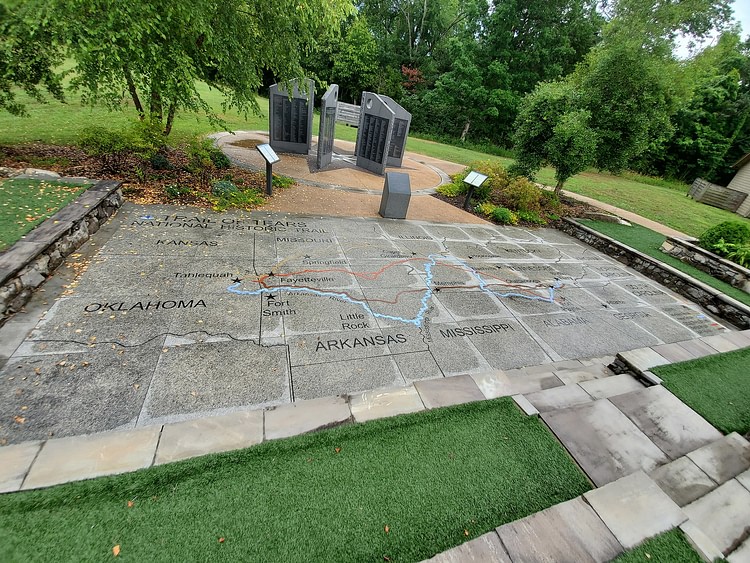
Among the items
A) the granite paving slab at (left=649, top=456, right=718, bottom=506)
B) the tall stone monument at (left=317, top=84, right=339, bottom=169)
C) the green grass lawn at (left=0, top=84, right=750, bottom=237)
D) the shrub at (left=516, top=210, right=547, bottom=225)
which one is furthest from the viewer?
the tall stone monument at (left=317, top=84, right=339, bottom=169)

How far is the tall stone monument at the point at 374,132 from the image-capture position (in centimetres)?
1224

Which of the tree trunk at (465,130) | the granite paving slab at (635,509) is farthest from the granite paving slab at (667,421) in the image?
the tree trunk at (465,130)

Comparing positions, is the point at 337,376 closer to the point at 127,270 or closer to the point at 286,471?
the point at 286,471

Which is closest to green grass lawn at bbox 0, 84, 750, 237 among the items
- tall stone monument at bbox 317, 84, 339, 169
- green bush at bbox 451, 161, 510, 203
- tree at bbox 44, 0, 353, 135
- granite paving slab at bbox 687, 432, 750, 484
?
tree at bbox 44, 0, 353, 135

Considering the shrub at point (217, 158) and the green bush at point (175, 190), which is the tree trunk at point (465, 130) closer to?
the shrub at point (217, 158)

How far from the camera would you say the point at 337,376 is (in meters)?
3.79

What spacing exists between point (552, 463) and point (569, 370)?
6.14 feet

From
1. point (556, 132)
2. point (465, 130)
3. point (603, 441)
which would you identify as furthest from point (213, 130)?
point (465, 130)

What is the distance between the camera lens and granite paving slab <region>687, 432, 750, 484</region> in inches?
113

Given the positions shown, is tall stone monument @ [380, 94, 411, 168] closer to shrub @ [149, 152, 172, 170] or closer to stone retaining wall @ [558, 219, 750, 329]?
stone retaining wall @ [558, 219, 750, 329]

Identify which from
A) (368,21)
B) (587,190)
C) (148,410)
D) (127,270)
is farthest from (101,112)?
(368,21)

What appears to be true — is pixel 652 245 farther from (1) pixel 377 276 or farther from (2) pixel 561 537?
(2) pixel 561 537

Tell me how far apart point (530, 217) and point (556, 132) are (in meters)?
2.84

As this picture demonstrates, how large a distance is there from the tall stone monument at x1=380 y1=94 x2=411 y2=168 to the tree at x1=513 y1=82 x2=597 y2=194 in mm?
4545
